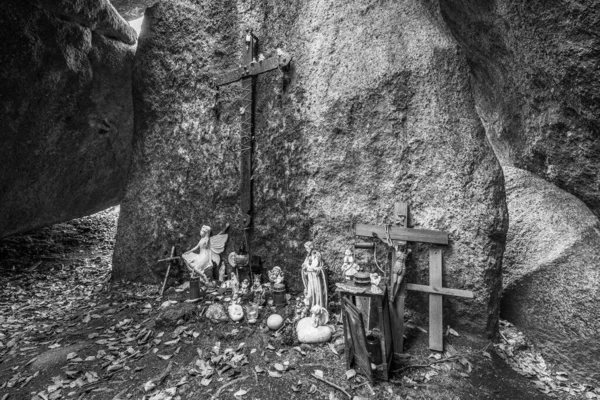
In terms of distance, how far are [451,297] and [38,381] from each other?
507 cm

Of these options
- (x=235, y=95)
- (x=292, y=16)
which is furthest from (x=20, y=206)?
(x=292, y=16)

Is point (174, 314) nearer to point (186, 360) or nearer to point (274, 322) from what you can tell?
point (186, 360)

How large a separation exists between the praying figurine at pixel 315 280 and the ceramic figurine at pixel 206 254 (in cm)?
180

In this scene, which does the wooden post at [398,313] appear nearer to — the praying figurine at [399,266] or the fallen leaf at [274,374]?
the praying figurine at [399,266]

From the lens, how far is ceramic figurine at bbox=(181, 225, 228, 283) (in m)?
5.51

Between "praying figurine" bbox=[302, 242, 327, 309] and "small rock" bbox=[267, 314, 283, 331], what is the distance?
45 centimetres

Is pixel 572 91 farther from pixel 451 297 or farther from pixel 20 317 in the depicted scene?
pixel 20 317

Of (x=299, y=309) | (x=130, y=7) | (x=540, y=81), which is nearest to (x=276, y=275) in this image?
(x=299, y=309)

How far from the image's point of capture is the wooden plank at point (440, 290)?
372 centimetres

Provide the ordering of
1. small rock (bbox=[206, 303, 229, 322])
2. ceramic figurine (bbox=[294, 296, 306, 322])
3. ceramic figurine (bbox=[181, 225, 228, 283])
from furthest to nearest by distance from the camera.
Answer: ceramic figurine (bbox=[181, 225, 228, 283])
small rock (bbox=[206, 303, 229, 322])
ceramic figurine (bbox=[294, 296, 306, 322])

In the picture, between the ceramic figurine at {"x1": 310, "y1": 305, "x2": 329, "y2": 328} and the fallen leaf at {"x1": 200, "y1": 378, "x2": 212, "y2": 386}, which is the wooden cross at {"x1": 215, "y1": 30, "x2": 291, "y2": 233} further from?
the fallen leaf at {"x1": 200, "y1": 378, "x2": 212, "y2": 386}

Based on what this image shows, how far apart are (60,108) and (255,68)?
4.61 m

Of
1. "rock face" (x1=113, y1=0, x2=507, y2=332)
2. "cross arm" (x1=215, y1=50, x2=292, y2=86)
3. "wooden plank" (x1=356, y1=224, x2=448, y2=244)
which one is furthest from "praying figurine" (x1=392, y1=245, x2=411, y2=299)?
"cross arm" (x1=215, y1=50, x2=292, y2=86)

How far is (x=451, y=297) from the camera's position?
13.4 feet
